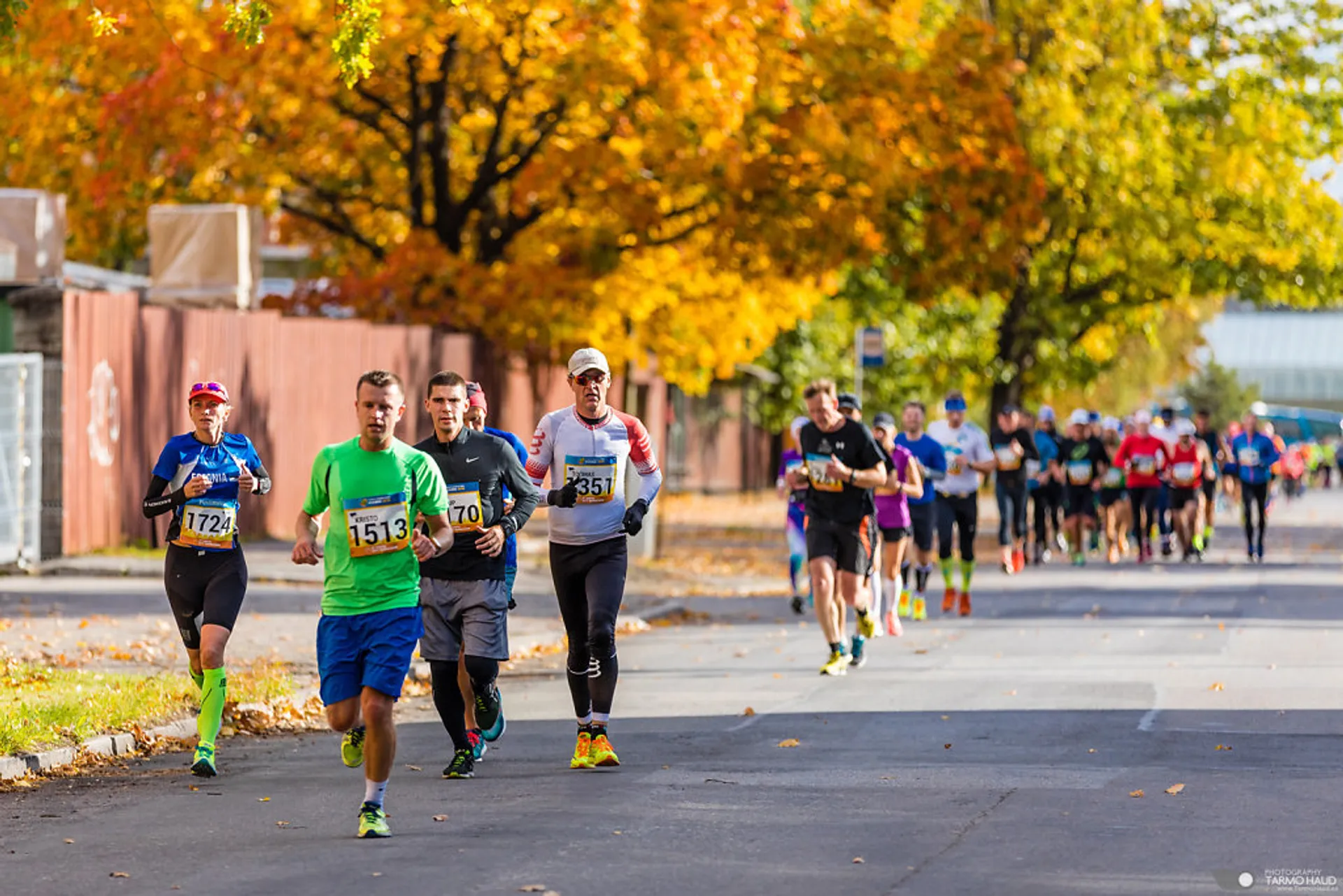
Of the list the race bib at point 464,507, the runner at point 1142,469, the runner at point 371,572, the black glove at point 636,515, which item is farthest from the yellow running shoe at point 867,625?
the runner at point 1142,469

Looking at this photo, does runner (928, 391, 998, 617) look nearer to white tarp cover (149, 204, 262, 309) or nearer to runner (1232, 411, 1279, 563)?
runner (1232, 411, 1279, 563)

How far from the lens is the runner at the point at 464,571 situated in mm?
→ 9680

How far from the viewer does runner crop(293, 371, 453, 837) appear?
8.06m

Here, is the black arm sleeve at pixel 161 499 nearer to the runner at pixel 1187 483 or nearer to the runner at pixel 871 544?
the runner at pixel 871 544

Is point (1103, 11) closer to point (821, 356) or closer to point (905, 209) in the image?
point (905, 209)

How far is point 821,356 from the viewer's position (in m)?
49.9

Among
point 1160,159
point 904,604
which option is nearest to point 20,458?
point 904,604

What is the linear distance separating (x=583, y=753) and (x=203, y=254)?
1603 centimetres

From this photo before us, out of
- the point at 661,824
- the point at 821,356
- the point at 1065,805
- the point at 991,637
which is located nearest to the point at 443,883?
the point at 661,824

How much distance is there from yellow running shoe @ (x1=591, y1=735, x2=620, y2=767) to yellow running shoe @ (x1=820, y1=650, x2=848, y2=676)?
4109 millimetres

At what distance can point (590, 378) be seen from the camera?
33.5 feet

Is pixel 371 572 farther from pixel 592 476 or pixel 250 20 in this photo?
pixel 250 20

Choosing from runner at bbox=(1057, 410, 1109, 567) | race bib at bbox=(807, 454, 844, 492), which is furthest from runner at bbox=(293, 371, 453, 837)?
runner at bbox=(1057, 410, 1109, 567)

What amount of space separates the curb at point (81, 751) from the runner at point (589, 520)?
2243 millimetres
